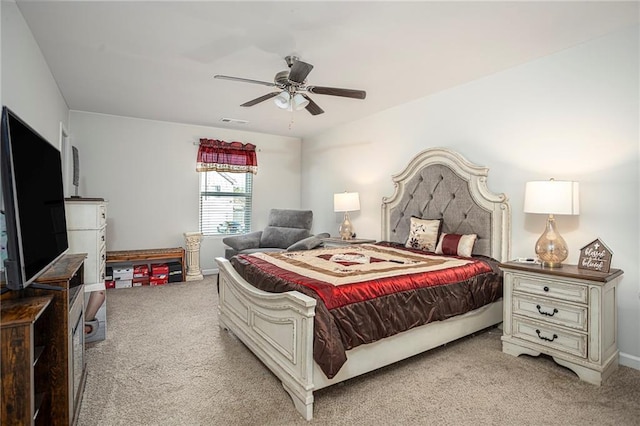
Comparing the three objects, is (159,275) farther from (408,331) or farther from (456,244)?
(456,244)

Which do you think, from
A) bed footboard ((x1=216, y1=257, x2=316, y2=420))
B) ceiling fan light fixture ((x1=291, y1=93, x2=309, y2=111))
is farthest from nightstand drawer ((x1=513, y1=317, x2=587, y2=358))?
ceiling fan light fixture ((x1=291, y1=93, x2=309, y2=111))

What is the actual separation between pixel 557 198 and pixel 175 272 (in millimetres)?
4725

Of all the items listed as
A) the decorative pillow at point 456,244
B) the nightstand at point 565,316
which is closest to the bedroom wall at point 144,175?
the decorative pillow at point 456,244

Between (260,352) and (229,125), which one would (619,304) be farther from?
(229,125)

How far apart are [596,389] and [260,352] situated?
2.18 m

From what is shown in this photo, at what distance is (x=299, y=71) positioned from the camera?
2461 millimetres

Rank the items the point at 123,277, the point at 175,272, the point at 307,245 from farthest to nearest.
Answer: the point at 175,272 → the point at 123,277 → the point at 307,245

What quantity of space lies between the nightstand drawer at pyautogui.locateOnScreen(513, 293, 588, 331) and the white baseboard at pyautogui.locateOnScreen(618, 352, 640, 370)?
59 cm

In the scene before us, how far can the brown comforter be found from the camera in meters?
1.96

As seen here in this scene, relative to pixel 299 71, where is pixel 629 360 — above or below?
below

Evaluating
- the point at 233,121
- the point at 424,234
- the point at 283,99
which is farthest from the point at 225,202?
the point at 424,234

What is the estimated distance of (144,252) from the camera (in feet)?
16.1

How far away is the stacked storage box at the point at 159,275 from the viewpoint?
4.90 metres

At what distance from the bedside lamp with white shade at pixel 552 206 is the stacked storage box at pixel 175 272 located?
4494mm
